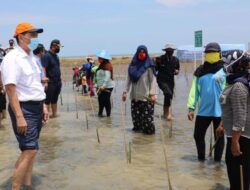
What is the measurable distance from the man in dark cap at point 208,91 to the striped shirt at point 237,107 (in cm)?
168

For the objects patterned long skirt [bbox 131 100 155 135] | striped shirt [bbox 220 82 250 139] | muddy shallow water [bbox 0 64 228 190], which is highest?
striped shirt [bbox 220 82 250 139]

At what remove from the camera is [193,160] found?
6797mm

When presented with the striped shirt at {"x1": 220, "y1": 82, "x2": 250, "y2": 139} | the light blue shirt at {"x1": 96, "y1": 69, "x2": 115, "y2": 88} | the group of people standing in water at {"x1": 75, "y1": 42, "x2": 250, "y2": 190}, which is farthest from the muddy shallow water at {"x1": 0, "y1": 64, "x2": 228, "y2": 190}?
the light blue shirt at {"x1": 96, "y1": 69, "x2": 115, "y2": 88}

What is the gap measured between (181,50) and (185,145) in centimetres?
3489

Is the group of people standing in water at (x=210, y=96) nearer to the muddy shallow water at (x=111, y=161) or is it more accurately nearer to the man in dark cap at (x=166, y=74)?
the man in dark cap at (x=166, y=74)

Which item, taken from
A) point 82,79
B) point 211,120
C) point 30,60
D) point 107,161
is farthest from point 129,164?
point 82,79

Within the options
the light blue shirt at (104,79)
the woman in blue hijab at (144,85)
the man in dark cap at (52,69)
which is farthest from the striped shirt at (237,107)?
the light blue shirt at (104,79)

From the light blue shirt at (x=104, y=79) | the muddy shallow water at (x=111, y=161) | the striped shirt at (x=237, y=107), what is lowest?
the muddy shallow water at (x=111, y=161)

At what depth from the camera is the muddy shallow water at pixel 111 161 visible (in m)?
5.71

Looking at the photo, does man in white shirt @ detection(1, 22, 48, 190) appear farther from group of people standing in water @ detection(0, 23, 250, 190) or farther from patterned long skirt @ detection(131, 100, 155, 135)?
patterned long skirt @ detection(131, 100, 155, 135)

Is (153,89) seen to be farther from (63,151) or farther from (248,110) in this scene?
(248,110)

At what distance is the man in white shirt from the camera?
466cm

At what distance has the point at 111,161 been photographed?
22.3 ft

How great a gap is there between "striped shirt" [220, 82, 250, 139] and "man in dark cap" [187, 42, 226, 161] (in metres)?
1.68
